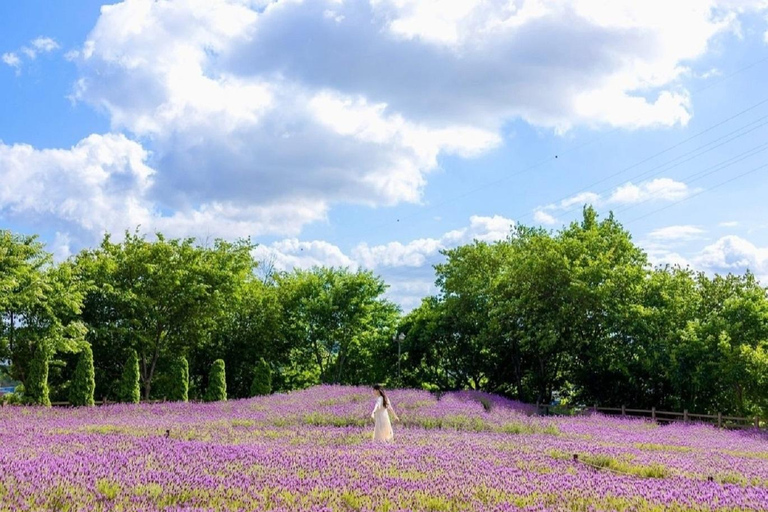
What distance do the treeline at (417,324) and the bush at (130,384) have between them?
311 millimetres

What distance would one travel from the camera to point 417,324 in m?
40.9

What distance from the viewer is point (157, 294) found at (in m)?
35.4

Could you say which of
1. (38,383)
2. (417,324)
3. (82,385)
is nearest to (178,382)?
(82,385)

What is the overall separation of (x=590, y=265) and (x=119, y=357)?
2599cm

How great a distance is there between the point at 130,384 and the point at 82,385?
105 inches

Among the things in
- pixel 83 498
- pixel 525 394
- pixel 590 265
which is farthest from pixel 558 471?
pixel 525 394

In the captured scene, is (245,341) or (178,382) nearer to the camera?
(178,382)

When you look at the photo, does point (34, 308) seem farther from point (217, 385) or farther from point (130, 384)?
point (217, 385)

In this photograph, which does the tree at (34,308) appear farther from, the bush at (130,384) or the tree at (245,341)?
the tree at (245,341)

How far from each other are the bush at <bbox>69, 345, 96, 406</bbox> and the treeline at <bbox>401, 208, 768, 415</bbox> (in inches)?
734

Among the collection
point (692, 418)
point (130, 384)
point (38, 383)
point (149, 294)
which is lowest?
point (692, 418)

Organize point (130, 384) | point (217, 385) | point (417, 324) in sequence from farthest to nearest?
point (417, 324) → point (217, 385) → point (130, 384)

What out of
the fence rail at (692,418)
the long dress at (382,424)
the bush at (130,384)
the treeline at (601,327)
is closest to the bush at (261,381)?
the bush at (130,384)

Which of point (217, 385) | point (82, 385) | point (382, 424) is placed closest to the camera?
point (382, 424)
